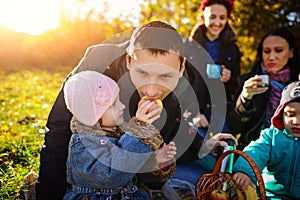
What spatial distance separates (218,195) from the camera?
234cm

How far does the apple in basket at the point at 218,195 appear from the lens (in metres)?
2.33

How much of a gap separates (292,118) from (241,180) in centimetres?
49

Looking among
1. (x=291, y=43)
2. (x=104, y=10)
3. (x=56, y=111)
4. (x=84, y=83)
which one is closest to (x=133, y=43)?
(x=84, y=83)

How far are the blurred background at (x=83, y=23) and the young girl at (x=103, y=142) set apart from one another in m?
3.10

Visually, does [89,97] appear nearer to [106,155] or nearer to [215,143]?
[106,155]

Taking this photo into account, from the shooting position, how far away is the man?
231 centimetres

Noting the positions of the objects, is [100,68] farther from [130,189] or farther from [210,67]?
[210,67]

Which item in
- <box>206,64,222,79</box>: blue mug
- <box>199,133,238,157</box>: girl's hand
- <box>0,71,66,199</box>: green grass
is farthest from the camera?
<box>206,64,222,79</box>: blue mug

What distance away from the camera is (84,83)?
2107 mm

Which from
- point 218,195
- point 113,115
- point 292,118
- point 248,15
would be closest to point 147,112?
point 113,115

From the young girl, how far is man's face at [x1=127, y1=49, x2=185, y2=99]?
0.79ft

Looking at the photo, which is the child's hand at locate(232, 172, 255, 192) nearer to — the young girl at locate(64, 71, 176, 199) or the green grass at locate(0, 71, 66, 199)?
the young girl at locate(64, 71, 176, 199)

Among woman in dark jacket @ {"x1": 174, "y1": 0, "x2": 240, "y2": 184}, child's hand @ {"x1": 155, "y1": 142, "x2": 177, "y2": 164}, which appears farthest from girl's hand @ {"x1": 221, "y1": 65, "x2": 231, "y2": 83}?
child's hand @ {"x1": 155, "y1": 142, "x2": 177, "y2": 164}

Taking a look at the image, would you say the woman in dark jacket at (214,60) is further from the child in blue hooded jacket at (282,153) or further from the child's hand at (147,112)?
the child's hand at (147,112)
